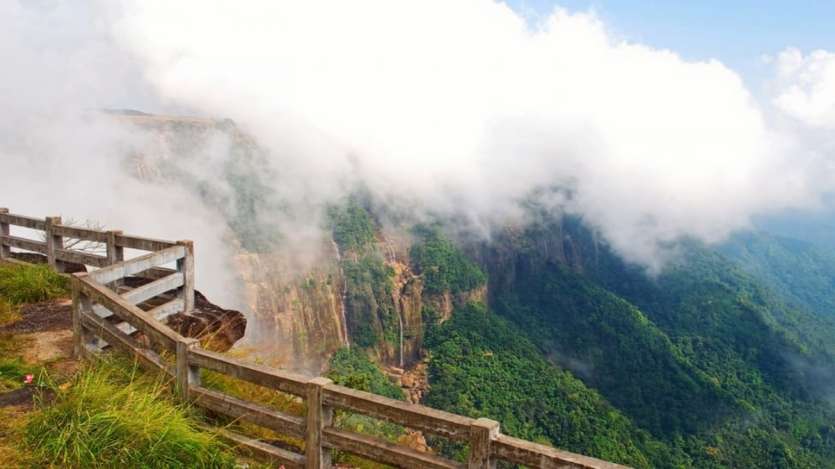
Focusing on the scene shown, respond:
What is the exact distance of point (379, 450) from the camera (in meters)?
5.52

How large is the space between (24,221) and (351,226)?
93744 millimetres

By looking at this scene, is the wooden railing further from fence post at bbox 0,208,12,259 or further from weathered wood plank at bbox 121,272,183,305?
fence post at bbox 0,208,12,259

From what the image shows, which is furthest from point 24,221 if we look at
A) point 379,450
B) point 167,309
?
point 379,450

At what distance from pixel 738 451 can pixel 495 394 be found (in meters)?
36.4

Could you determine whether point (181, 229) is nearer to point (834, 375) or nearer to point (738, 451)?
point (738, 451)

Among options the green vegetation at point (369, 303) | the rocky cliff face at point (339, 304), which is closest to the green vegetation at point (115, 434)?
the rocky cliff face at point (339, 304)

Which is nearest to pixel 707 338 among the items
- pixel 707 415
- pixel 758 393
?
pixel 758 393

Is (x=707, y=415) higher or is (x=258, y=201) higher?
(x=258, y=201)

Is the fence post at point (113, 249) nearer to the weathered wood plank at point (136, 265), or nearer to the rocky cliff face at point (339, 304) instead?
the weathered wood plank at point (136, 265)

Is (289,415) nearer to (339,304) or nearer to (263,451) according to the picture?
(263,451)

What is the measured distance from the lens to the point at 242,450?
6.19 meters

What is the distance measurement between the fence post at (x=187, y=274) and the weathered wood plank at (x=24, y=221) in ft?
15.5

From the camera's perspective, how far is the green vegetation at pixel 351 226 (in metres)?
102

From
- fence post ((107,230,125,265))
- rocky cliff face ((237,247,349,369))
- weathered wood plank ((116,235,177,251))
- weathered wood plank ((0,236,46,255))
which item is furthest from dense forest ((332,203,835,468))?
weathered wood plank ((116,235,177,251))
